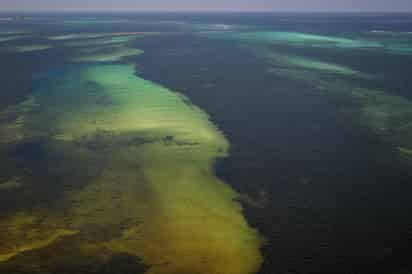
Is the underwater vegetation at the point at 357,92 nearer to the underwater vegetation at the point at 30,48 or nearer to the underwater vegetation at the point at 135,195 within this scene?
the underwater vegetation at the point at 135,195

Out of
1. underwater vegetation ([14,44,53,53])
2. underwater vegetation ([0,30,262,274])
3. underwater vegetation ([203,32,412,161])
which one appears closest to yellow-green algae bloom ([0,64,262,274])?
underwater vegetation ([0,30,262,274])

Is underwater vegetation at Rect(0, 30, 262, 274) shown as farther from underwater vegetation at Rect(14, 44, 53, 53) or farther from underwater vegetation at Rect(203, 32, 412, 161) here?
underwater vegetation at Rect(14, 44, 53, 53)

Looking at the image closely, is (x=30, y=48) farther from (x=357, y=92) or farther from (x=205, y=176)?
(x=205, y=176)

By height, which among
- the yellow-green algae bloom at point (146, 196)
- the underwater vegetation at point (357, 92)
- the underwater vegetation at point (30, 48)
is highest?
the underwater vegetation at point (30, 48)

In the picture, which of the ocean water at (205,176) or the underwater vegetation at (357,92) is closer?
the ocean water at (205,176)

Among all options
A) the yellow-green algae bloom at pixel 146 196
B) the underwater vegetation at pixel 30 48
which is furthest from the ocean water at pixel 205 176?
the underwater vegetation at pixel 30 48

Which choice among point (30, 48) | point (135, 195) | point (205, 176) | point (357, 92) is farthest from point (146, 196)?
point (30, 48)
